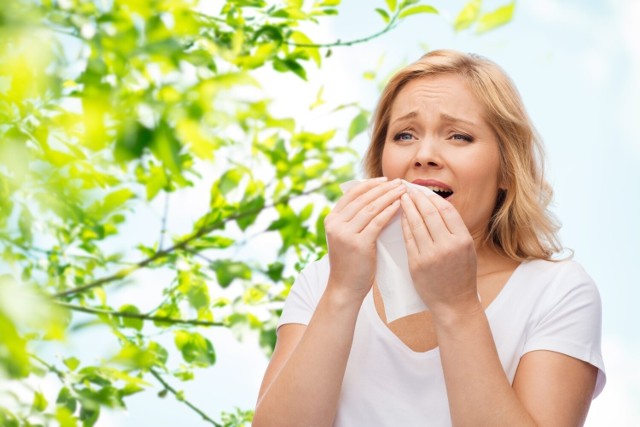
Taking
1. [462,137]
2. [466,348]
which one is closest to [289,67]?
[462,137]

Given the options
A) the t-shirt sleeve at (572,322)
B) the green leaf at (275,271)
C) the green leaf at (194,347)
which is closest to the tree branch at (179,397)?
the green leaf at (194,347)

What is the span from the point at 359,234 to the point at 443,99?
0.38 m

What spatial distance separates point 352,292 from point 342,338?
0.08 m

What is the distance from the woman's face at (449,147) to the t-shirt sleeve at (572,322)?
0.21 meters

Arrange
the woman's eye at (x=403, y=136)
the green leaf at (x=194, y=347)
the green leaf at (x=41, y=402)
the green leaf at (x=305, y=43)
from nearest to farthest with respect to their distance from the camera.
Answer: the green leaf at (x=41, y=402) < the woman's eye at (x=403, y=136) < the green leaf at (x=305, y=43) < the green leaf at (x=194, y=347)

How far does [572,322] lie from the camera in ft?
4.73

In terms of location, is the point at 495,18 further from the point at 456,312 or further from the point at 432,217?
the point at 456,312

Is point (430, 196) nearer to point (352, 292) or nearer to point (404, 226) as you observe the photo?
point (404, 226)

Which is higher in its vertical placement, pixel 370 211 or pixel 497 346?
pixel 370 211

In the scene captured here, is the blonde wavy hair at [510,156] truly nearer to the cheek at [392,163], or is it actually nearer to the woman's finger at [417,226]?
the cheek at [392,163]

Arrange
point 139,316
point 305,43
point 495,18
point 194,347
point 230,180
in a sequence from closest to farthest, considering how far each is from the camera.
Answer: point 495,18 < point 230,180 < point 139,316 < point 305,43 < point 194,347

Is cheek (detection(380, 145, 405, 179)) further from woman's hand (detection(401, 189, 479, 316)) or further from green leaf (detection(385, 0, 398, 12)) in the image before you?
green leaf (detection(385, 0, 398, 12))

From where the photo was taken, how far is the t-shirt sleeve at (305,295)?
162cm

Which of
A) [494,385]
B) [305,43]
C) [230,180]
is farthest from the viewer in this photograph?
[305,43]
